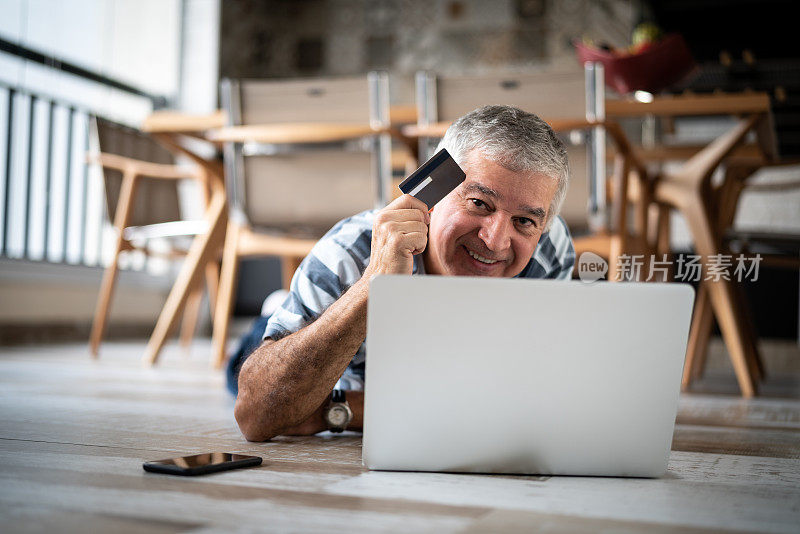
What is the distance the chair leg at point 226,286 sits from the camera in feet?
8.15

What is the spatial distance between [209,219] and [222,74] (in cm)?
277

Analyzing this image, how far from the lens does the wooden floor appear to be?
0.75m

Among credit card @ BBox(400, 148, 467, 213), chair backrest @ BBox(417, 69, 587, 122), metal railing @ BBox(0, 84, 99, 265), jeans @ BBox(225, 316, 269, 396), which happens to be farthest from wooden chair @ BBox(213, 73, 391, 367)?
metal railing @ BBox(0, 84, 99, 265)

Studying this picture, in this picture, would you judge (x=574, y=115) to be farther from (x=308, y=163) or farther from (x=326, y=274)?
(x=326, y=274)

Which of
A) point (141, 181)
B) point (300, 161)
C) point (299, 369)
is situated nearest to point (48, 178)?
point (141, 181)

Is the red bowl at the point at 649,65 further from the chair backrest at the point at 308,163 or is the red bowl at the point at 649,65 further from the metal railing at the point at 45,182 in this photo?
the metal railing at the point at 45,182

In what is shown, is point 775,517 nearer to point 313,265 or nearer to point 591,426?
point 591,426

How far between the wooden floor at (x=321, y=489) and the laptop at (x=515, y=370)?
4 centimetres

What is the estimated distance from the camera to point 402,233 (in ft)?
3.41

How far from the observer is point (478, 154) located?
115cm

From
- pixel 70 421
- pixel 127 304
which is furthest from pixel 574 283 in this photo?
pixel 127 304

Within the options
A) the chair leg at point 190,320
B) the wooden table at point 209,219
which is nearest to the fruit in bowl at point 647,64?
the wooden table at point 209,219

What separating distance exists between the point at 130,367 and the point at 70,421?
1.34m

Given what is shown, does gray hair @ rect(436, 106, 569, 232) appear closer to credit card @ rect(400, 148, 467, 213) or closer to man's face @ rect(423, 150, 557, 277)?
man's face @ rect(423, 150, 557, 277)
